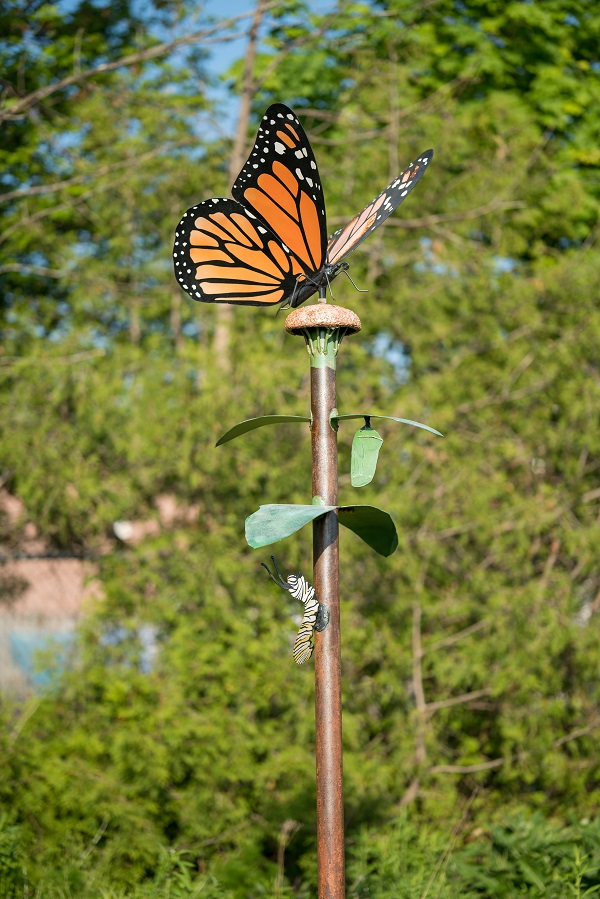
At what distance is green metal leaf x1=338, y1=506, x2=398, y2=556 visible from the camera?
1.91 m

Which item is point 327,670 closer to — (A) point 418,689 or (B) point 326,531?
(B) point 326,531

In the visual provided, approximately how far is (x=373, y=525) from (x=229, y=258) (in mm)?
710

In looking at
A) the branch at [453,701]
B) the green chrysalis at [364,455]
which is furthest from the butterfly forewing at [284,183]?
the branch at [453,701]

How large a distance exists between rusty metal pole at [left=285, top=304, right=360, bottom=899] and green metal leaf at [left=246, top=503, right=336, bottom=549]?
0.09 meters

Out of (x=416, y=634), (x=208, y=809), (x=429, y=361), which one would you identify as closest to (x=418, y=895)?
(x=208, y=809)

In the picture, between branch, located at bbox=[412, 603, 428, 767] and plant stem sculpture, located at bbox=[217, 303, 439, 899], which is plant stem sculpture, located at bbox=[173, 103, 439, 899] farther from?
branch, located at bbox=[412, 603, 428, 767]

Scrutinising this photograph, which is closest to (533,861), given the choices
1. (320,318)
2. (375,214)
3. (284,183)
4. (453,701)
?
(453,701)

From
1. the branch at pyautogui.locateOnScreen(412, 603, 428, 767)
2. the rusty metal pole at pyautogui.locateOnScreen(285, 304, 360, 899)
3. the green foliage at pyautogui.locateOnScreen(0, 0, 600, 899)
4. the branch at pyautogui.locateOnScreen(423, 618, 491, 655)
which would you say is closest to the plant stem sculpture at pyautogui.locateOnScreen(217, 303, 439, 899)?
the rusty metal pole at pyautogui.locateOnScreen(285, 304, 360, 899)

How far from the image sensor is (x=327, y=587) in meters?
1.98

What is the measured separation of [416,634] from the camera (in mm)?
4492

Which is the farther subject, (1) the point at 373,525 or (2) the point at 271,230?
(2) the point at 271,230

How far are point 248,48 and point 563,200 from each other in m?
2.09

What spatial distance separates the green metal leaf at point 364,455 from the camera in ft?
6.36

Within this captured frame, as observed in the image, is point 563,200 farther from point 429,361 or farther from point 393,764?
point 393,764
